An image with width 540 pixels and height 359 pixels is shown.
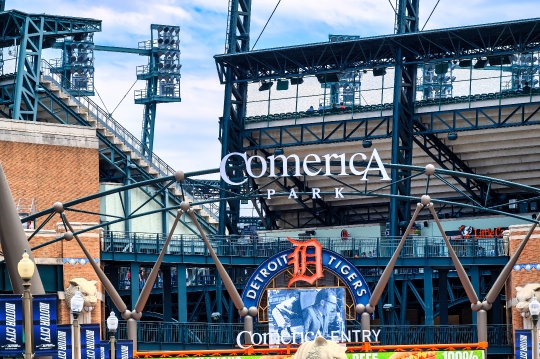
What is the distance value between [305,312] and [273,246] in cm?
1344

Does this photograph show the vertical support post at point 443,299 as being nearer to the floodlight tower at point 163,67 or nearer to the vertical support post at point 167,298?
the vertical support post at point 167,298

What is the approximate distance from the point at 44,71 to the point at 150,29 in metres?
24.1

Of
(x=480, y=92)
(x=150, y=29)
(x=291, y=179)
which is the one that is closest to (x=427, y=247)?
(x=480, y=92)

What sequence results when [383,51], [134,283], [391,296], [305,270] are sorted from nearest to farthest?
[305,270], [134,283], [391,296], [383,51]

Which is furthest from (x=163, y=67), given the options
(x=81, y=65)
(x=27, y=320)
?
(x=27, y=320)

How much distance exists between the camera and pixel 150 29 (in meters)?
115

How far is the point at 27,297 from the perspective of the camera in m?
30.4

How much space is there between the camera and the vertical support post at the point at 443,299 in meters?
77.5

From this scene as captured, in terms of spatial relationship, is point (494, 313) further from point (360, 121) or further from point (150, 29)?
point (150, 29)

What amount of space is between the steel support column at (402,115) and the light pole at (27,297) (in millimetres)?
53855

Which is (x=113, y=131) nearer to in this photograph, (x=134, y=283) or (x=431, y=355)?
(x=134, y=283)

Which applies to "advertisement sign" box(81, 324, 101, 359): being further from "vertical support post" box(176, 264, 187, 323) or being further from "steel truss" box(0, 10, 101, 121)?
"steel truss" box(0, 10, 101, 121)

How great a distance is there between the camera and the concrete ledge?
266 ft

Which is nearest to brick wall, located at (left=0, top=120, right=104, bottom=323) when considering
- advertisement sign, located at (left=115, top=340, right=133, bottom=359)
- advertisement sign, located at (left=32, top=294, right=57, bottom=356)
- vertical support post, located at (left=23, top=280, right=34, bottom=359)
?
advertisement sign, located at (left=115, top=340, right=133, bottom=359)
